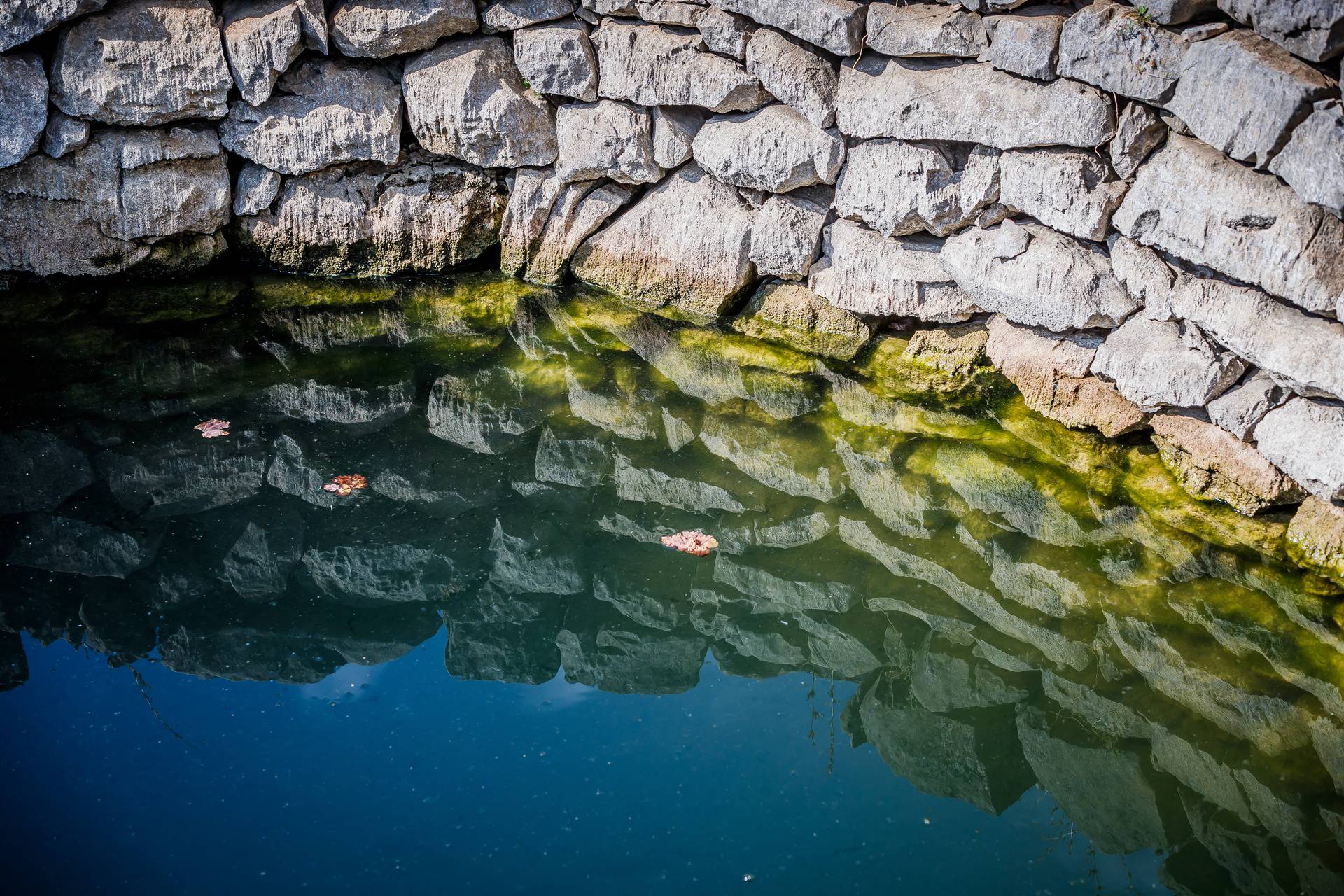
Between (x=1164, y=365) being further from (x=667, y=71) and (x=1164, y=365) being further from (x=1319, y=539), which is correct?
(x=667, y=71)

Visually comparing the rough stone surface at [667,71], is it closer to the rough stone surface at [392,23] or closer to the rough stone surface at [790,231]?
the rough stone surface at [790,231]

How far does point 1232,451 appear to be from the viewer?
456cm

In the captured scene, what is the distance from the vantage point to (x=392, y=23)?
6098 millimetres

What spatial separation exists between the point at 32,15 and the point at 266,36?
4.05ft

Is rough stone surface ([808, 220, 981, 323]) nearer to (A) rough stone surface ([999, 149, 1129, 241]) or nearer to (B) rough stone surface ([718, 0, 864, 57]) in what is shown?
(A) rough stone surface ([999, 149, 1129, 241])

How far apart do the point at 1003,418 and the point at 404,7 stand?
4193 mm

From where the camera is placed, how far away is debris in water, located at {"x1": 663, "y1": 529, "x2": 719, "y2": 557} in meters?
4.42

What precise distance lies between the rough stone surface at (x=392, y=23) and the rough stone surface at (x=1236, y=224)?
399 cm

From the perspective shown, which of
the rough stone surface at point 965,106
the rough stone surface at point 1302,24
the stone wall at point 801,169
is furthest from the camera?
the rough stone surface at point 965,106

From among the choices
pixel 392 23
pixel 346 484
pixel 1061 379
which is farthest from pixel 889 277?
pixel 392 23

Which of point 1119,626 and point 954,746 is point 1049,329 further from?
point 954,746

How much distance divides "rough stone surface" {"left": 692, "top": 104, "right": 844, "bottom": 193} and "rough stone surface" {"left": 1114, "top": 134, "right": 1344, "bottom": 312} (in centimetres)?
167

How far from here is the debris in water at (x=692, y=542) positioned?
4.42 m

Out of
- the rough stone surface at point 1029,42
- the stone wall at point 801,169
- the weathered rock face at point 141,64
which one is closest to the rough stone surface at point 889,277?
the stone wall at point 801,169
